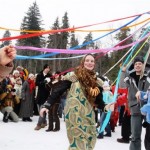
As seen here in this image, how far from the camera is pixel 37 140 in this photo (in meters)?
6.26

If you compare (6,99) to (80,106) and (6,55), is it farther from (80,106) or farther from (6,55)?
(6,55)

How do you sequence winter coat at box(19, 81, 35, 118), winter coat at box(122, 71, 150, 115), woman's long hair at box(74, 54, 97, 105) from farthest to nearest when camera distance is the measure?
1. winter coat at box(19, 81, 35, 118)
2. winter coat at box(122, 71, 150, 115)
3. woman's long hair at box(74, 54, 97, 105)

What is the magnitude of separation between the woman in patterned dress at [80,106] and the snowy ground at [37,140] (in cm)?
176

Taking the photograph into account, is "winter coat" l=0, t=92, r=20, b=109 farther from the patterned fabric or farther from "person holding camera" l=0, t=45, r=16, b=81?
"person holding camera" l=0, t=45, r=16, b=81

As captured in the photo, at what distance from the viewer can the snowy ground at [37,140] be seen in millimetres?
5632

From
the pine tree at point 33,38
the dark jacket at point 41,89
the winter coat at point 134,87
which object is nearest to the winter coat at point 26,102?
the dark jacket at point 41,89

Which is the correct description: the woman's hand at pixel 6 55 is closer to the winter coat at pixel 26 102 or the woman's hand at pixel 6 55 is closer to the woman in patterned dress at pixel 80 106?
the woman in patterned dress at pixel 80 106

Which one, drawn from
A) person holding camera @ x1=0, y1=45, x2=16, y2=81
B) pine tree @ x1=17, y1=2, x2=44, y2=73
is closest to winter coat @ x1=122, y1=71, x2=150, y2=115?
person holding camera @ x1=0, y1=45, x2=16, y2=81

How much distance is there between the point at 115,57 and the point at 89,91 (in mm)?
25205

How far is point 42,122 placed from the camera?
7805 mm

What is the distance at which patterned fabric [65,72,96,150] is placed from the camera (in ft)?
12.7

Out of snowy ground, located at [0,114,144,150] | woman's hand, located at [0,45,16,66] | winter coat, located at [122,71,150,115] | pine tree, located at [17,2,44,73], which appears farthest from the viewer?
pine tree, located at [17,2,44,73]

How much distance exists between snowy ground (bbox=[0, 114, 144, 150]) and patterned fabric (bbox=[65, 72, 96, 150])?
1.76 m

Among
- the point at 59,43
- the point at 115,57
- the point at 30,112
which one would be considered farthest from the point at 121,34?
the point at 30,112
